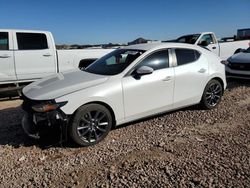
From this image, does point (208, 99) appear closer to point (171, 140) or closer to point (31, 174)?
point (171, 140)

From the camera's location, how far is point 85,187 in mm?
3371

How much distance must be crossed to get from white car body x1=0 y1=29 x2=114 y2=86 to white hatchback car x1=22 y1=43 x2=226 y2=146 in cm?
295

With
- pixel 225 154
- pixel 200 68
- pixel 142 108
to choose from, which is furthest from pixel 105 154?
pixel 200 68

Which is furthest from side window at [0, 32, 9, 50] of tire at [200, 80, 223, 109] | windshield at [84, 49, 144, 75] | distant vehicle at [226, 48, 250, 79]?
distant vehicle at [226, 48, 250, 79]

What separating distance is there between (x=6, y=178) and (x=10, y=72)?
4.82 metres

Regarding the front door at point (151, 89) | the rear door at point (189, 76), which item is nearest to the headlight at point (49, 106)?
the front door at point (151, 89)

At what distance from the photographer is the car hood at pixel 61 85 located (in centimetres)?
443

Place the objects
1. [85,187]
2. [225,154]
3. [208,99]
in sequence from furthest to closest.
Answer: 1. [208,99]
2. [225,154]
3. [85,187]

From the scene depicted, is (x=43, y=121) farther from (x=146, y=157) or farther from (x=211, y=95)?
(x=211, y=95)

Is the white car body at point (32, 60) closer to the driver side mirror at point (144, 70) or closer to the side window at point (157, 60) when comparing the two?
the side window at point (157, 60)

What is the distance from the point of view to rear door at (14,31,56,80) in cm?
793

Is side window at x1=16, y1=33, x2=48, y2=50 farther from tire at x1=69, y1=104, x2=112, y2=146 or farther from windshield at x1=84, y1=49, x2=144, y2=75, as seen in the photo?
tire at x1=69, y1=104, x2=112, y2=146

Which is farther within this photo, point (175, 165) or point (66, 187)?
point (175, 165)

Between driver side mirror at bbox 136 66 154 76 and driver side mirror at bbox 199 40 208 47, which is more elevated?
driver side mirror at bbox 199 40 208 47
